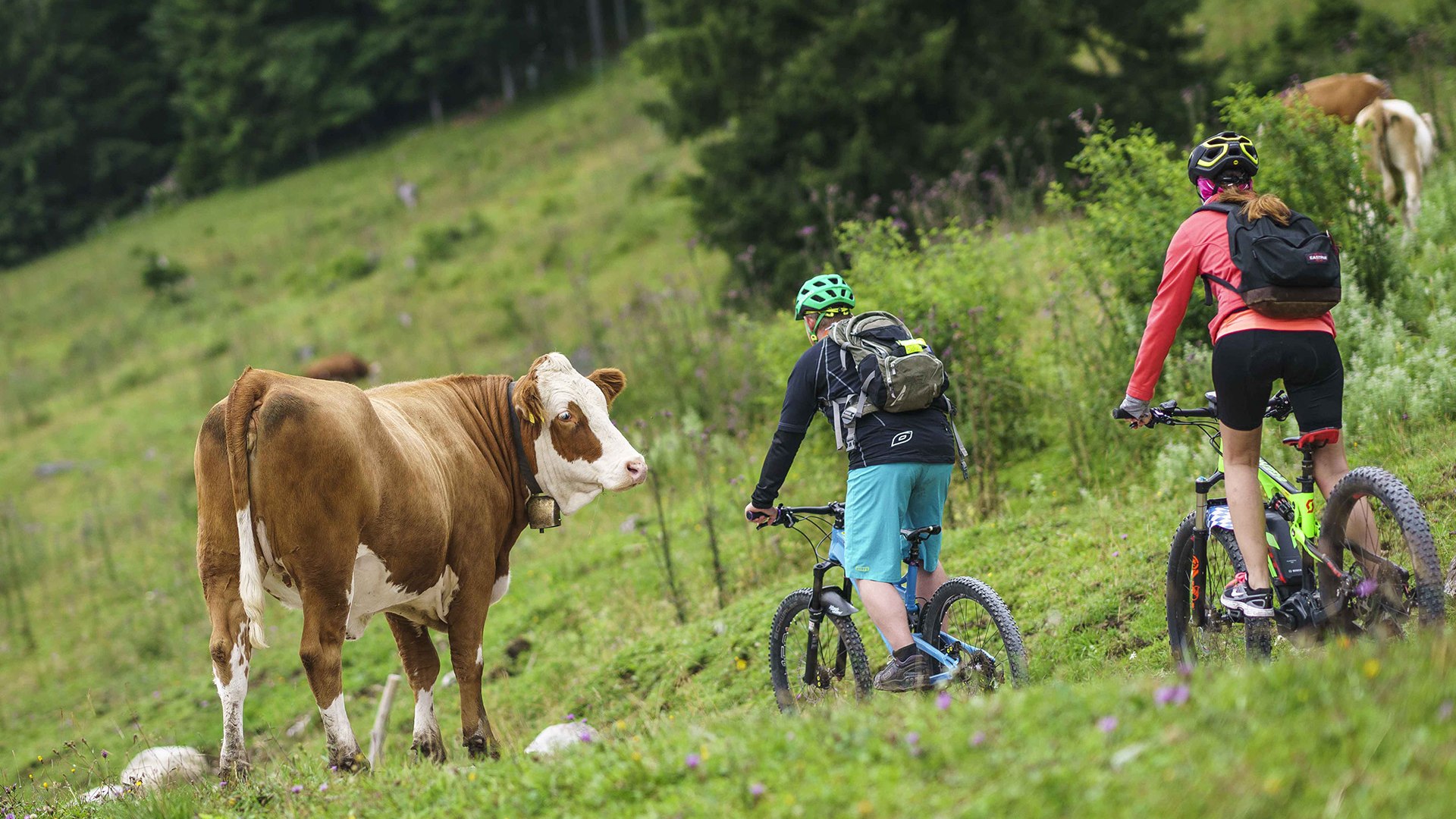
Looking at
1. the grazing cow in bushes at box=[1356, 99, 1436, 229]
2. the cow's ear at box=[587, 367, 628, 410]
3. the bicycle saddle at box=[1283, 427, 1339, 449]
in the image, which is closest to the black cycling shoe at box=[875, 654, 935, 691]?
the bicycle saddle at box=[1283, 427, 1339, 449]

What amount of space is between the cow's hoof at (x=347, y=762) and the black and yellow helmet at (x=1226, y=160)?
4.14 m

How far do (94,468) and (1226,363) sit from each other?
738 inches

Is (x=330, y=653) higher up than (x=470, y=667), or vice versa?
(x=330, y=653)

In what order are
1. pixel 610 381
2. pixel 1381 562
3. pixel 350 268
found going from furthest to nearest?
1. pixel 350 268
2. pixel 610 381
3. pixel 1381 562

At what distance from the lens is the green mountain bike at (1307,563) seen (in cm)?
395

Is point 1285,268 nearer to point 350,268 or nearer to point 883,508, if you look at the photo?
point 883,508

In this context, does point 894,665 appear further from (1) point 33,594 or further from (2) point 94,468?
(2) point 94,468

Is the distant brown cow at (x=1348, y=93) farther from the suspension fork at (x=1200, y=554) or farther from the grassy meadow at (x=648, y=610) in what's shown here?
the suspension fork at (x=1200, y=554)

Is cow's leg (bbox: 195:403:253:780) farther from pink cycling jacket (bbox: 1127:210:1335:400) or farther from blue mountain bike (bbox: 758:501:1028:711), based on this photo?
pink cycling jacket (bbox: 1127:210:1335:400)

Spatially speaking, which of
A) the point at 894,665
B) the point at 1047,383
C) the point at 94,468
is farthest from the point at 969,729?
the point at 94,468

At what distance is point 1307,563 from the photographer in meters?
4.39

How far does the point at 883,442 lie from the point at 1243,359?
137 centimetres

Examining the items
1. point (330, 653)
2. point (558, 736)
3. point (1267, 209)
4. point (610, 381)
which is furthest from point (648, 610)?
point (1267, 209)

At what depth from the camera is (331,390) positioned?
5141mm
